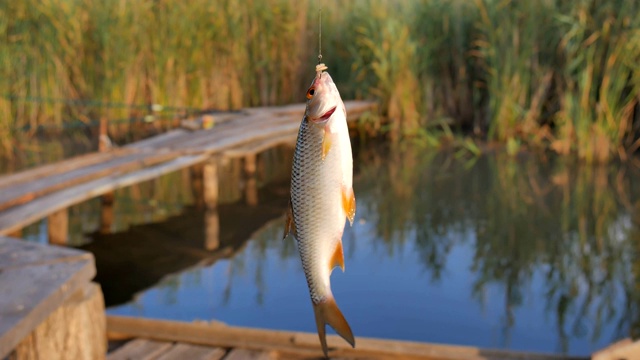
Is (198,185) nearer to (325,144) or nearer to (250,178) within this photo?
(250,178)

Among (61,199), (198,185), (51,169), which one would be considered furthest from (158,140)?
(61,199)

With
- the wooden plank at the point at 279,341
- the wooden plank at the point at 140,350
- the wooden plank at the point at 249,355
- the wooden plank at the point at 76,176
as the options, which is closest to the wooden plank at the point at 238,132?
the wooden plank at the point at 76,176

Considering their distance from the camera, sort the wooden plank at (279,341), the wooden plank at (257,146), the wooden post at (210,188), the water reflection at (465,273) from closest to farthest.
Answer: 1. the wooden plank at (279,341)
2. the water reflection at (465,273)
3. the wooden post at (210,188)
4. the wooden plank at (257,146)

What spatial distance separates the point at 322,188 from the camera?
1334 mm

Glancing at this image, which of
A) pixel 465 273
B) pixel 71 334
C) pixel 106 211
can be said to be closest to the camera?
pixel 71 334

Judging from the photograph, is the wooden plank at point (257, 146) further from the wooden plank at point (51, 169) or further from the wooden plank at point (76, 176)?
the wooden plank at point (51, 169)

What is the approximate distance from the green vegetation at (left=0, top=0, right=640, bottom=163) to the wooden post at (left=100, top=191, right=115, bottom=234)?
2.07 meters

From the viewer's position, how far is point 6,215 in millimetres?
4801

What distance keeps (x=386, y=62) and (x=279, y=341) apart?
7.13 m

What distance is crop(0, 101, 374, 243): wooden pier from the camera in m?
5.22

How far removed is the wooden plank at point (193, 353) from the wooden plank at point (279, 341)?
0.16ft

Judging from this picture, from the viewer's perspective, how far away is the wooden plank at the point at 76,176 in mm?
5223

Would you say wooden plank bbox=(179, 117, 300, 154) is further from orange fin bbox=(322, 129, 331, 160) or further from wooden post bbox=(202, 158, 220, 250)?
orange fin bbox=(322, 129, 331, 160)

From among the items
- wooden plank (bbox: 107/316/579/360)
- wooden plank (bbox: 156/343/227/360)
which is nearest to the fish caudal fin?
wooden plank (bbox: 107/316/579/360)
